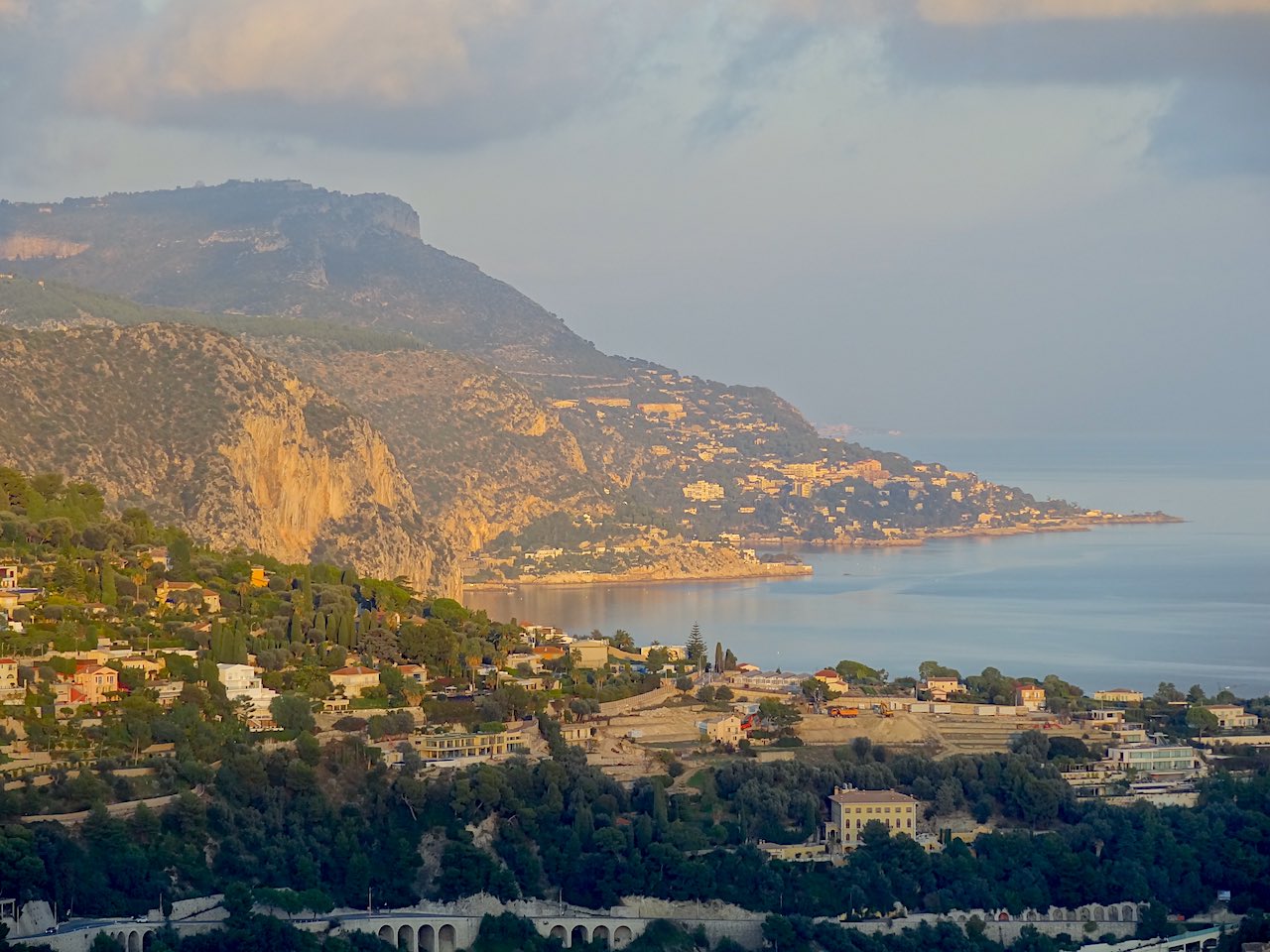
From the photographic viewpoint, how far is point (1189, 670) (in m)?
51.5

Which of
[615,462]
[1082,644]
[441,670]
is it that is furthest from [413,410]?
[441,670]

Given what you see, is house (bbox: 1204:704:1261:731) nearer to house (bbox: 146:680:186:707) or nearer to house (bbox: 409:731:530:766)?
house (bbox: 409:731:530:766)

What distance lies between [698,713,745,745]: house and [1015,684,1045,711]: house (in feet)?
17.2

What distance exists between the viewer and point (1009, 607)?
67.7 metres

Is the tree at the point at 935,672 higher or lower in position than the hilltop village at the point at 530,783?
higher

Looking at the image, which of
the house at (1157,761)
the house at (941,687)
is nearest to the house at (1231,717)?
the house at (1157,761)

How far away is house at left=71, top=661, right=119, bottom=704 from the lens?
33.8 metres

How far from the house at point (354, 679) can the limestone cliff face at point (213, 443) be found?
2118 cm

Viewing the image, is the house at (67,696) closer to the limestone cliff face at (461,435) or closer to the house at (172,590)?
the house at (172,590)

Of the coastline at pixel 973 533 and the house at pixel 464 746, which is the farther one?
the coastline at pixel 973 533

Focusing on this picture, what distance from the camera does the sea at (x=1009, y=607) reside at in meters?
53.5

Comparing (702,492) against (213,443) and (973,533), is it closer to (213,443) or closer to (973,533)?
(973,533)

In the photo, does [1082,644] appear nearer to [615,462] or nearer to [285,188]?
Result: [615,462]

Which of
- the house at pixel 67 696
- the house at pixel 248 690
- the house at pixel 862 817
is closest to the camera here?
the house at pixel 862 817
